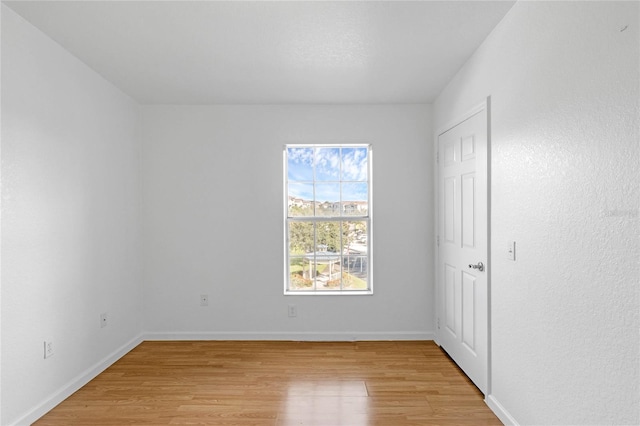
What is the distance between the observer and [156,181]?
3.95 metres

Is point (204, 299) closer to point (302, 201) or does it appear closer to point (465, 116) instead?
point (302, 201)

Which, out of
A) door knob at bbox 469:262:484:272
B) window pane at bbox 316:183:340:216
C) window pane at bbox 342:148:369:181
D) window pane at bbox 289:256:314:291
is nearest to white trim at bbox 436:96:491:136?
window pane at bbox 342:148:369:181

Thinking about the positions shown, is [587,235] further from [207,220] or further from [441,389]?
[207,220]

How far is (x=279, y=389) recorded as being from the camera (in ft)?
9.19

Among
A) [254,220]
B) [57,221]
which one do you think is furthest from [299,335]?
[57,221]

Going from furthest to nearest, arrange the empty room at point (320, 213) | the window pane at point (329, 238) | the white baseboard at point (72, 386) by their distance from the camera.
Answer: the window pane at point (329, 238) < the white baseboard at point (72, 386) < the empty room at point (320, 213)

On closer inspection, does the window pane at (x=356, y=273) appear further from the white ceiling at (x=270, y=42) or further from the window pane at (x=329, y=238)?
the white ceiling at (x=270, y=42)

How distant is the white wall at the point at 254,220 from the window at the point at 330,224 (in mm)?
143

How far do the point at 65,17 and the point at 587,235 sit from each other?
9.90ft

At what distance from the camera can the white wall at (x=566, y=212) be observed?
1401 millimetres

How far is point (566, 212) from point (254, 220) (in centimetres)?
288

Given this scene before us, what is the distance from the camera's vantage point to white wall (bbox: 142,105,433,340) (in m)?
3.93

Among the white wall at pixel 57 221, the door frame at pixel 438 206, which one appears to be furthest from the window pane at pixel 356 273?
the white wall at pixel 57 221

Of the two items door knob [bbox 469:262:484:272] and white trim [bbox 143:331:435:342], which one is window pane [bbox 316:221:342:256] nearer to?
white trim [bbox 143:331:435:342]
